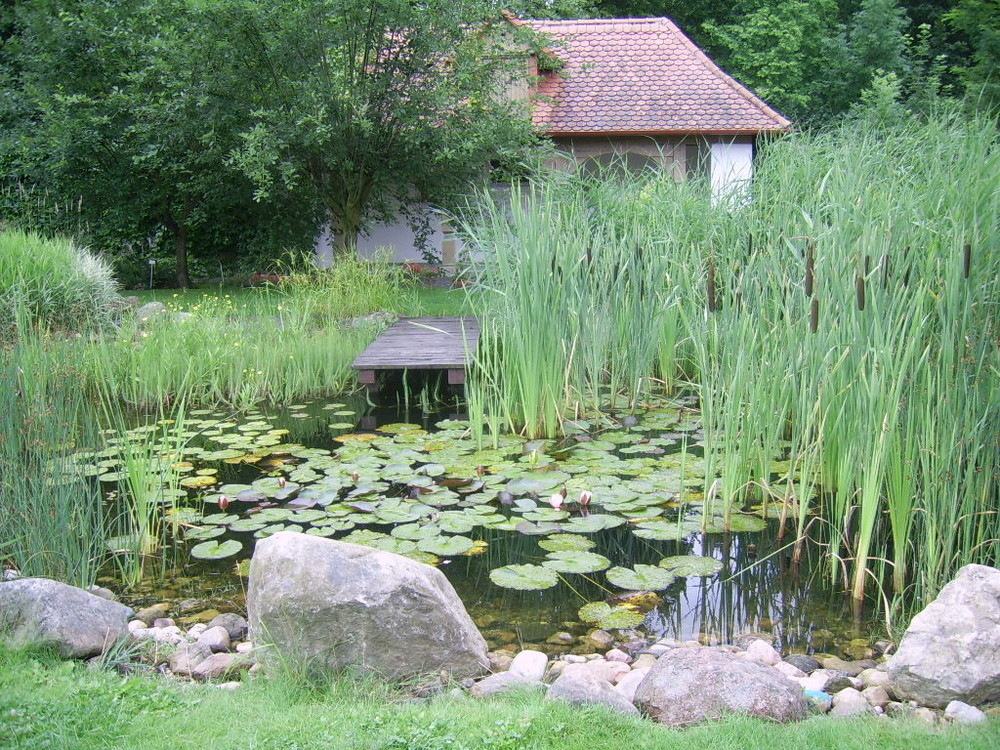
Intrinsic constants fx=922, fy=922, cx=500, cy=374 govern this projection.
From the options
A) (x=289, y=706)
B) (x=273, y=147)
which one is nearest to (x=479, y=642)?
(x=289, y=706)

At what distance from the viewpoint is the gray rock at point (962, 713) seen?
7.71ft

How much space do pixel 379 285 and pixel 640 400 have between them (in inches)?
174

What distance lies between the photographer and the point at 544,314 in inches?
198

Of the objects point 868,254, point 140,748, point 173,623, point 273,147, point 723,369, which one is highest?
point 273,147

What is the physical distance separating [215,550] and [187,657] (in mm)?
954

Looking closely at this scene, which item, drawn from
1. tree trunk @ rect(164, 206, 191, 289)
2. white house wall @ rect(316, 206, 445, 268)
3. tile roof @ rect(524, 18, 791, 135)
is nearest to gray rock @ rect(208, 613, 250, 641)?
tree trunk @ rect(164, 206, 191, 289)

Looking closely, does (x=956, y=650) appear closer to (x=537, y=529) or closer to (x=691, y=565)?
(x=691, y=565)

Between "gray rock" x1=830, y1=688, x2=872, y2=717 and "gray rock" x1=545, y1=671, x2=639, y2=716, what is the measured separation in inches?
22.3

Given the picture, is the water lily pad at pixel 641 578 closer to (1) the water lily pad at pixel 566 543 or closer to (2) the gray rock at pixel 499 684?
(1) the water lily pad at pixel 566 543

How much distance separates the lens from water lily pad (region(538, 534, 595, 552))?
12.5 feet

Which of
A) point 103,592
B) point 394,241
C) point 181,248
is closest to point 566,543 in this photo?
point 103,592

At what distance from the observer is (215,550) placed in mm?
3816

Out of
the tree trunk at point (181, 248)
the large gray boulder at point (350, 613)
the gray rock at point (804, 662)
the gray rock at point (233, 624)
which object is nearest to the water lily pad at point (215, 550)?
the gray rock at point (233, 624)

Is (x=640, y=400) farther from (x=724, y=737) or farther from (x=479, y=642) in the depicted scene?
(x=724, y=737)
